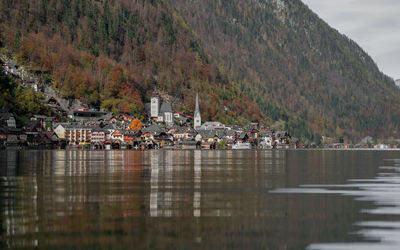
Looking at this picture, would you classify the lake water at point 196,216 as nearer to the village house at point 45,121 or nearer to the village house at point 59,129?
the village house at point 45,121

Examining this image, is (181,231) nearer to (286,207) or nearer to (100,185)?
(286,207)

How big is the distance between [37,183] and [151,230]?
21.5m

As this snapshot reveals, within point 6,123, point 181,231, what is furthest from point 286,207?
point 6,123

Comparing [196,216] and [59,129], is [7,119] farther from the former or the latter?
[196,216]

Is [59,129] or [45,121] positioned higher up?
[45,121]

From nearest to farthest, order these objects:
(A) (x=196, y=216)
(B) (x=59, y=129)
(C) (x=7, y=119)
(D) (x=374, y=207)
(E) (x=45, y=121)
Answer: (A) (x=196, y=216), (D) (x=374, y=207), (C) (x=7, y=119), (E) (x=45, y=121), (B) (x=59, y=129)

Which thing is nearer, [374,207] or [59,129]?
[374,207]

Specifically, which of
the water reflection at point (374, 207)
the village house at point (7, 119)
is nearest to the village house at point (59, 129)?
the village house at point (7, 119)

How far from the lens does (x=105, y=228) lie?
22.8m

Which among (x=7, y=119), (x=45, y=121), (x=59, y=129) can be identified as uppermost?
(x=45, y=121)

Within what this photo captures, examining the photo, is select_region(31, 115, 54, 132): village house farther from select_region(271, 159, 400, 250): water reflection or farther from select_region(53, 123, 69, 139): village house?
select_region(271, 159, 400, 250): water reflection

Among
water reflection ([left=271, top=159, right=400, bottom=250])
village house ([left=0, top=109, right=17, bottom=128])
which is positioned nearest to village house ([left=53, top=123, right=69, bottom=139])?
village house ([left=0, top=109, right=17, bottom=128])

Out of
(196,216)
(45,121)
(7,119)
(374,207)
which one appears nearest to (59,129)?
(45,121)

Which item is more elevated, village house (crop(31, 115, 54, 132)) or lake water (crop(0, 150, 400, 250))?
village house (crop(31, 115, 54, 132))
